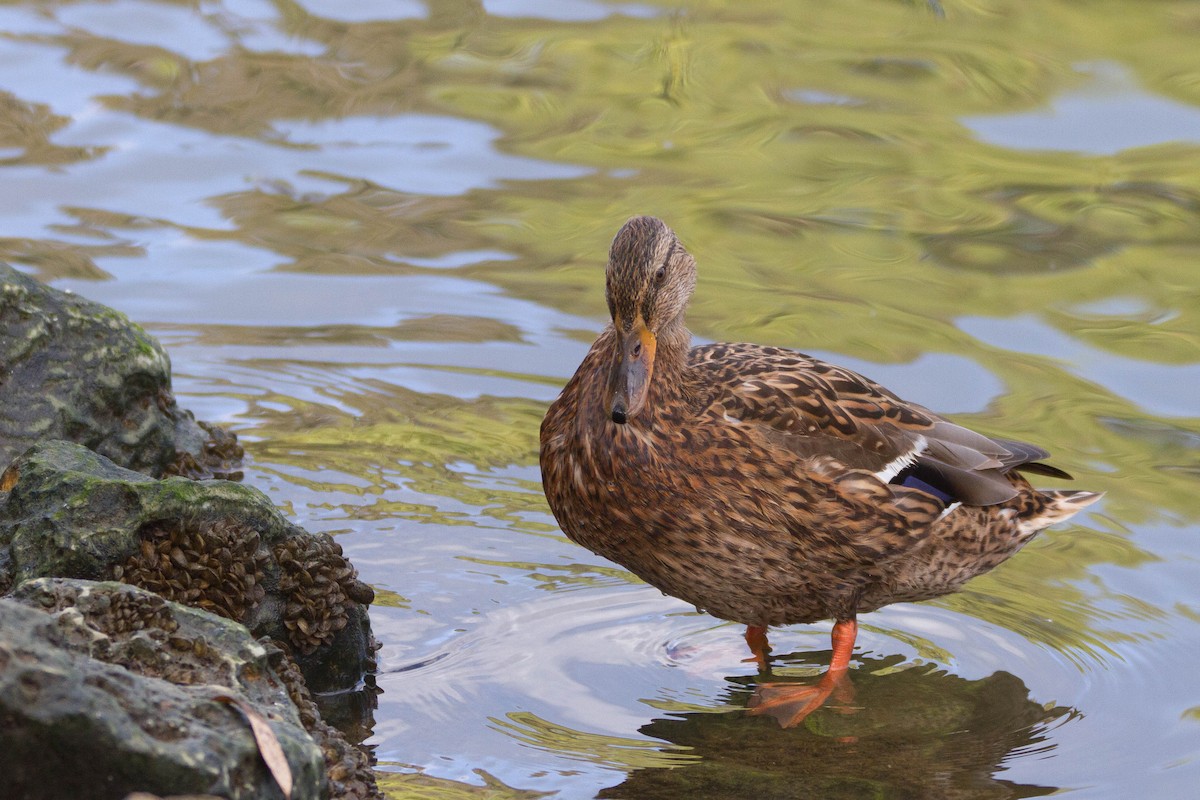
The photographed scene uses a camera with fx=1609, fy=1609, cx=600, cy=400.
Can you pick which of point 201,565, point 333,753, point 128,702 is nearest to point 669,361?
point 201,565

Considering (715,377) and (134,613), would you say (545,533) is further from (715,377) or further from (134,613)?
(134,613)

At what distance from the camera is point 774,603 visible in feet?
18.2

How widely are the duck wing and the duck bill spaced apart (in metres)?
0.32

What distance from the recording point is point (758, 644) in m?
5.96

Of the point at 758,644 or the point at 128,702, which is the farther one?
the point at 758,644

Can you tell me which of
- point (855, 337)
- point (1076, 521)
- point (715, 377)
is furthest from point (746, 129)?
point (715, 377)

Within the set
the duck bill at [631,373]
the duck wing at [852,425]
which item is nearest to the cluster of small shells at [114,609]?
the duck bill at [631,373]

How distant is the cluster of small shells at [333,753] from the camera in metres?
4.29

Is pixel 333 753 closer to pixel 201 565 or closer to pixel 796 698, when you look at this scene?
pixel 201 565

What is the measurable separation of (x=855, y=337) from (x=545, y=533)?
9.32 ft

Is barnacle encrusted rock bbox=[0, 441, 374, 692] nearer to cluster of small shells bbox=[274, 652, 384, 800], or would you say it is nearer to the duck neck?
cluster of small shells bbox=[274, 652, 384, 800]

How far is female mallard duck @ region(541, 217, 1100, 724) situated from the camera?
5.36 meters

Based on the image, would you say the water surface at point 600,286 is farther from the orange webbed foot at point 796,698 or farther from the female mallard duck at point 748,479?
the female mallard duck at point 748,479

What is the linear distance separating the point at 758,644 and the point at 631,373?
4.22 feet
